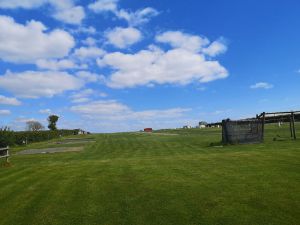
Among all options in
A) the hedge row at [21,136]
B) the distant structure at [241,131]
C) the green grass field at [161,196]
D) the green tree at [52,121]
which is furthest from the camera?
the green tree at [52,121]

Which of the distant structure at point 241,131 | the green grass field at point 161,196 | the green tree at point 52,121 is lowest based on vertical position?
the green grass field at point 161,196

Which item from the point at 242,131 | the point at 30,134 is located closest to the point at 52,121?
the point at 30,134

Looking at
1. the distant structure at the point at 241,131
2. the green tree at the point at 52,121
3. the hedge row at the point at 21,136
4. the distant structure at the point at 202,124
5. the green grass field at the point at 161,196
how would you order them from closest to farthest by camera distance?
the green grass field at the point at 161,196 → the distant structure at the point at 241,131 → the hedge row at the point at 21,136 → the green tree at the point at 52,121 → the distant structure at the point at 202,124

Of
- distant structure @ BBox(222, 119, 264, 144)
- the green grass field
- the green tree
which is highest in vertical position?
the green tree

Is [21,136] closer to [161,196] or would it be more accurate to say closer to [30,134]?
[30,134]

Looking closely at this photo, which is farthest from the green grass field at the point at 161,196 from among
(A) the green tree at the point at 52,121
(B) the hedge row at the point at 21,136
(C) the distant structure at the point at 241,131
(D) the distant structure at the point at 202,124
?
(D) the distant structure at the point at 202,124

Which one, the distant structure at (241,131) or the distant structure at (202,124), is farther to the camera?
the distant structure at (202,124)

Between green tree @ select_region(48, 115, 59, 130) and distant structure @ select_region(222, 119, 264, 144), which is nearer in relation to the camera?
distant structure @ select_region(222, 119, 264, 144)

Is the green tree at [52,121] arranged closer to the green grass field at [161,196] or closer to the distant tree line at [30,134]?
the distant tree line at [30,134]

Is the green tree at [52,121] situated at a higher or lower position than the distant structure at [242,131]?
higher

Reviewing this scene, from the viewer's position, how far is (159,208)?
32.5 feet

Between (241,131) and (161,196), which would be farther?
(241,131)

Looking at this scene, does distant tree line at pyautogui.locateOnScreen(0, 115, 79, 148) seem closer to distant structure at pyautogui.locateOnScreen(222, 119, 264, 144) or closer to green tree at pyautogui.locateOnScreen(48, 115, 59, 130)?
green tree at pyautogui.locateOnScreen(48, 115, 59, 130)

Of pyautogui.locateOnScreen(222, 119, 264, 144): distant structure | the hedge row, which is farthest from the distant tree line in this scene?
pyautogui.locateOnScreen(222, 119, 264, 144): distant structure
